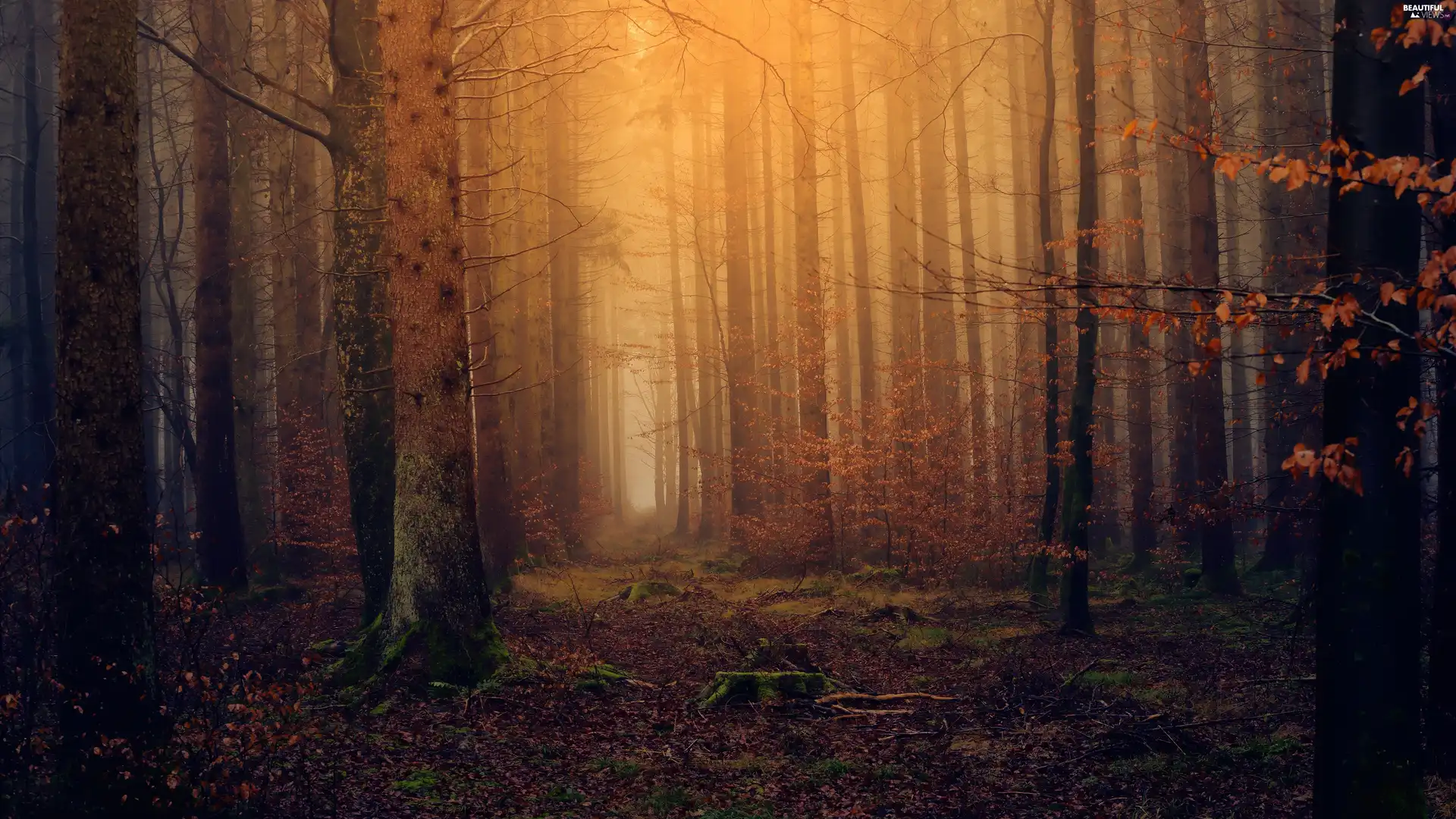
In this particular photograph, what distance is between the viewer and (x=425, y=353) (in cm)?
884

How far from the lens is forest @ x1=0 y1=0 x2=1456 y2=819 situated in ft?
17.1

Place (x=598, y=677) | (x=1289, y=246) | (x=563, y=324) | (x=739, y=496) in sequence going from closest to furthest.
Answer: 1. (x=598, y=677)
2. (x=1289, y=246)
3. (x=739, y=496)
4. (x=563, y=324)

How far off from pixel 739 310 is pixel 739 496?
423 cm

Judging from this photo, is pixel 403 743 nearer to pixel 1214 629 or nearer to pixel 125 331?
pixel 125 331

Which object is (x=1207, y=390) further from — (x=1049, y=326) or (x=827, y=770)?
(x=827, y=770)

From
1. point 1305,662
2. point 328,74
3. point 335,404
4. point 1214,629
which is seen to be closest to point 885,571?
point 1214,629

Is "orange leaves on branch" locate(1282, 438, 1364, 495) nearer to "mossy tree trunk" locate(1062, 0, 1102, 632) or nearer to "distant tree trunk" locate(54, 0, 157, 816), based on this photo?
"distant tree trunk" locate(54, 0, 157, 816)

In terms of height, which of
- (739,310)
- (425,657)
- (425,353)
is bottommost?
(425,657)

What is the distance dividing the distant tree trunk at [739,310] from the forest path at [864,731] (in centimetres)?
798

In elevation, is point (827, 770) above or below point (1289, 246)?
below

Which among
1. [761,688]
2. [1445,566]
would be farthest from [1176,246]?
[761,688]

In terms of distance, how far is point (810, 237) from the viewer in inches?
755

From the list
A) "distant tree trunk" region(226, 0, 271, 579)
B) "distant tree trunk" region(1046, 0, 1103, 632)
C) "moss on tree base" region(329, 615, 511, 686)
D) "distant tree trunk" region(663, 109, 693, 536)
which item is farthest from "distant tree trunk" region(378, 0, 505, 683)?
"distant tree trunk" region(663, 109, 693, 536)

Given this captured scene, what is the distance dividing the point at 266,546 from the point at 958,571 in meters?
12.2
